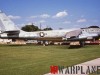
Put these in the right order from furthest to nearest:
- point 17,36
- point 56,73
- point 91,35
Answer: point 17,36 < point 91,35 < point 56,73

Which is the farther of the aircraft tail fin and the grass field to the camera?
the aircraft tail fin

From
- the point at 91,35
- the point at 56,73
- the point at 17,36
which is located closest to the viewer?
the point at 56,73

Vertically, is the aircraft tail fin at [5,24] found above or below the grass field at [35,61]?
above

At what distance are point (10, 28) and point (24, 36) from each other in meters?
3.70

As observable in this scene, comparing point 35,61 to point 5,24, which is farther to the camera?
point 5,24

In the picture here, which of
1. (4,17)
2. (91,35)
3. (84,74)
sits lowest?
(84,74)

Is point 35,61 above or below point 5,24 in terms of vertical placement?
below

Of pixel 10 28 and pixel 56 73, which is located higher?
pixel 10 28

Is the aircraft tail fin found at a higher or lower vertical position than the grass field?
higher

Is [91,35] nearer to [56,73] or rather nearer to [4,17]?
[4,17]

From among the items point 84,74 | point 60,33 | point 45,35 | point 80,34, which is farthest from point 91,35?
point 84,74

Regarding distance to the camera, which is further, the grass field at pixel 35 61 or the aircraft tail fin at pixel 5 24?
the aircraft tail fin at pixel 5 24

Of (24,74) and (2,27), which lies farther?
(2,27)

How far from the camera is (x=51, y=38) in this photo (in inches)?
1893
